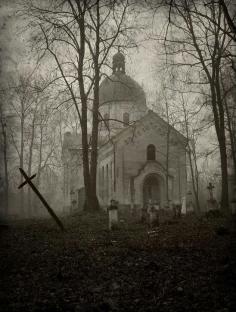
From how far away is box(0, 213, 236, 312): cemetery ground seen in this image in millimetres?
4883

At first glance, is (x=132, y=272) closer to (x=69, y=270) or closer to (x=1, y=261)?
(x=69, y=270)

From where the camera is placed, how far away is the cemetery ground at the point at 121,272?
4883 millimetres

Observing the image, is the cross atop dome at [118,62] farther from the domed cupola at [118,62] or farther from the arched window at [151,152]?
the arched window at [151,152]

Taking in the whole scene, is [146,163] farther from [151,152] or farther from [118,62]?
[118,62]

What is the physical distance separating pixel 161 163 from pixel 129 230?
17.4 meters

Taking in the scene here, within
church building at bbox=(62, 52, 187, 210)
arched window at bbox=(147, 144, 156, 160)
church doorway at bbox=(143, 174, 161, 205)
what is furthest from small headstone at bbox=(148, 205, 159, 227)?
arched window at bbox=(147, 144, 156, 160)

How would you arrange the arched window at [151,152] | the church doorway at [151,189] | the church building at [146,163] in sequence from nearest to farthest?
1. the church building at [146,163]
2. the church doorway at [151,189]
3. the arched window at [151,152]

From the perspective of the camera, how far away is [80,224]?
12016mm

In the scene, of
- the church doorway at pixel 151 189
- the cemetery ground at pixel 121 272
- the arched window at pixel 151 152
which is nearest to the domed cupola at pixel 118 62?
the arched window at pixel 151 152

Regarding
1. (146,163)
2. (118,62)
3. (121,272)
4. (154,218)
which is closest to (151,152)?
(146,163)

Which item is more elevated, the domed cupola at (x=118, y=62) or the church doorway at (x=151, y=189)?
the domed cupola at (x=118, y=62)

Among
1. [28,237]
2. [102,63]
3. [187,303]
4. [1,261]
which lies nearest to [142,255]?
[187,303]

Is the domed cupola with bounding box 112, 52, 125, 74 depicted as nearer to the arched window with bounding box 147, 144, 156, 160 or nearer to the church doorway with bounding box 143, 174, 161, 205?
the arched window with bounding box 147, 144, 156, 160

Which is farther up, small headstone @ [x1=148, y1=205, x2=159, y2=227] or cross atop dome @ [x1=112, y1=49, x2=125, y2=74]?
cross atop dome @ [x1=112, y1=49, x2=125, y2=74]
